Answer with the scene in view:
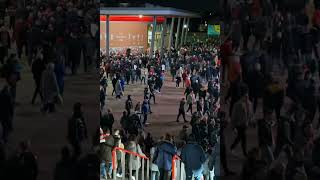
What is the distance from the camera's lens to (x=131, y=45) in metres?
11.9

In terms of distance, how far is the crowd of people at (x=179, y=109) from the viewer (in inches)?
232

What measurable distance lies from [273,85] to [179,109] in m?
6.12

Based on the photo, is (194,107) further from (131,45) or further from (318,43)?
(318,43)

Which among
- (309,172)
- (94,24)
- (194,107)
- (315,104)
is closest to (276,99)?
(315,104)

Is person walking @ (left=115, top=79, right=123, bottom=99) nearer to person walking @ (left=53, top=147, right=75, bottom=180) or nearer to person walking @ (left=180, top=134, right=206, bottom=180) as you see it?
person walking @ (left=180, top=134, right=206, bottom=180)

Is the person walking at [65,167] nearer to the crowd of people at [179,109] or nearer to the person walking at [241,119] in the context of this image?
the crowd of people at [179,109]

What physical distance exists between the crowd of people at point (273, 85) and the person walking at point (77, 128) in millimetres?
1328

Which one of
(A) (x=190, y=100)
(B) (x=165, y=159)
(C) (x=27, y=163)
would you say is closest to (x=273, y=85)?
(B) (x=165, y=159)

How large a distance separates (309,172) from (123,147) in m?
2.54

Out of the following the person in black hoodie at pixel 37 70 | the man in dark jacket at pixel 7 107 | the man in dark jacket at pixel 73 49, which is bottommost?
the man in dark jacket at pixel 7 107

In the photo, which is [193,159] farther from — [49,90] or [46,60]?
[46,60]

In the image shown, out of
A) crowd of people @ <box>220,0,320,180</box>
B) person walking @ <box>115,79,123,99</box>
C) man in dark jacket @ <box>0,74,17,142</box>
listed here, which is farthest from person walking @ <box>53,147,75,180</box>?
person walking @ <box>115,79,123,99</box>

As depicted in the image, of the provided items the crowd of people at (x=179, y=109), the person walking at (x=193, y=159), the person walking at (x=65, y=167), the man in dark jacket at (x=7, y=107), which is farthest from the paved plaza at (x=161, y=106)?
the man in dark jacket at (x=7, y=107)

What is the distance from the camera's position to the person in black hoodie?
479cm
